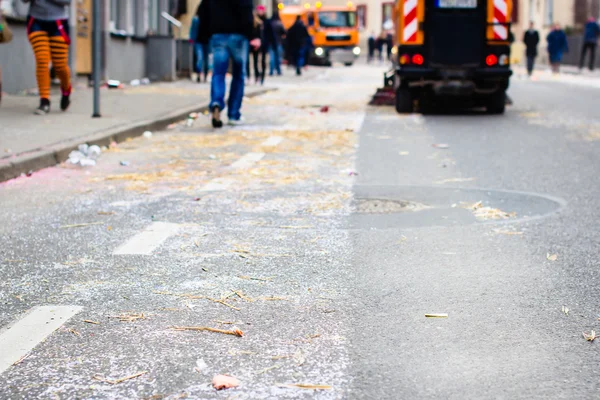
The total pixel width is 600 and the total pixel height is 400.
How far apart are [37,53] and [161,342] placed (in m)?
9.43

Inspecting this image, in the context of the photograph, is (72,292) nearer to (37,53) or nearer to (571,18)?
(37,53)

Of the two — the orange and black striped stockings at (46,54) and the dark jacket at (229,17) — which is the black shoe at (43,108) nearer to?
the orange and black striped stockings at (46,54)

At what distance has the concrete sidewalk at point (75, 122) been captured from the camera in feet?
29.9

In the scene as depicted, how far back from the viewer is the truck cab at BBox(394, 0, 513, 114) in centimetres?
1667

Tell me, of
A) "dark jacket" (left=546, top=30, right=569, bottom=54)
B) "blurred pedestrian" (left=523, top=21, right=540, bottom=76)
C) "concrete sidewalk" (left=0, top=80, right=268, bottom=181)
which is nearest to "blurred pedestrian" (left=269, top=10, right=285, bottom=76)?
"blurred pedestrian" (left=523, top=21, right=540, bottom=76)

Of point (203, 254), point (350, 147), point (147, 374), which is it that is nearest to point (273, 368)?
point (147, 374)

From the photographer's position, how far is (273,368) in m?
3.58

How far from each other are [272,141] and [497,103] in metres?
5.88

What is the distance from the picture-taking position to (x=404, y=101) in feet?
55.5

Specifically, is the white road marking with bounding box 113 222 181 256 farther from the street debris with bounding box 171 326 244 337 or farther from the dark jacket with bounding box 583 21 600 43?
the dark jacket with bounding box 583 21 600 43

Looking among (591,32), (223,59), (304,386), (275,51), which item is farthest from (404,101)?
(591,32)

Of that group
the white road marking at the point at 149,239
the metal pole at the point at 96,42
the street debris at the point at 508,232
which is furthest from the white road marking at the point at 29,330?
the metal pole at the point at 96,42

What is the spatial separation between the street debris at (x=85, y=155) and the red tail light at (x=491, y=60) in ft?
26.4

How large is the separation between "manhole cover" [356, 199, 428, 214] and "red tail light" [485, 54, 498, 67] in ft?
32.4
